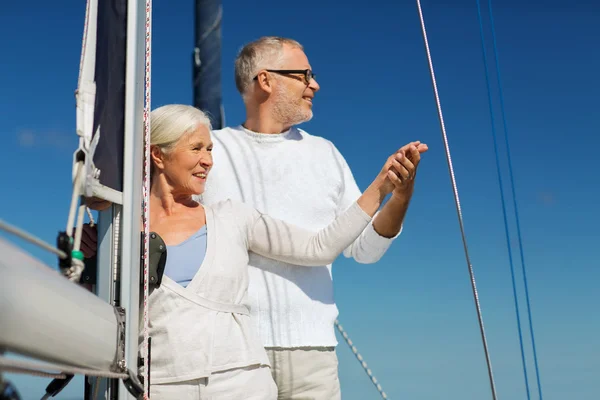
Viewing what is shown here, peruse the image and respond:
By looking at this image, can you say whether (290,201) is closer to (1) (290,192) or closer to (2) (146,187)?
(1) (290,192)

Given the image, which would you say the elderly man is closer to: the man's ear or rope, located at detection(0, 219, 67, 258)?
the man's ear

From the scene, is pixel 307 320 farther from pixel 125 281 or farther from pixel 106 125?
pixel 106 125

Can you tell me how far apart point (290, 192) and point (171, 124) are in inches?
27.5

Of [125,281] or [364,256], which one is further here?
[364,256]

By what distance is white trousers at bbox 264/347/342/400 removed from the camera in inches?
119

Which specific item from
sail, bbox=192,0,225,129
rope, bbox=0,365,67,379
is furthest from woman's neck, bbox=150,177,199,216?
sail, bbox=192,0,225,129

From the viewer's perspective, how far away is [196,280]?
2510mm

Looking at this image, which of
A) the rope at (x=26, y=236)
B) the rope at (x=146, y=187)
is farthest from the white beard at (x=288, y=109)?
the rope at (x=26, y=236)

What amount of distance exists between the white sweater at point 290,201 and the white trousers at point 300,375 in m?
0.04

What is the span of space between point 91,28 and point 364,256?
56.7 inches

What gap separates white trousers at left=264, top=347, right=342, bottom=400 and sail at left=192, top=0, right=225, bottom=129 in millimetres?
1676

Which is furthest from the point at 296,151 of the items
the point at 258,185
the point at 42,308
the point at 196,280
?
the point at 42,308

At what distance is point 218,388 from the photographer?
2412mm

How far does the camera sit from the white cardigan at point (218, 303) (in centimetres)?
243
